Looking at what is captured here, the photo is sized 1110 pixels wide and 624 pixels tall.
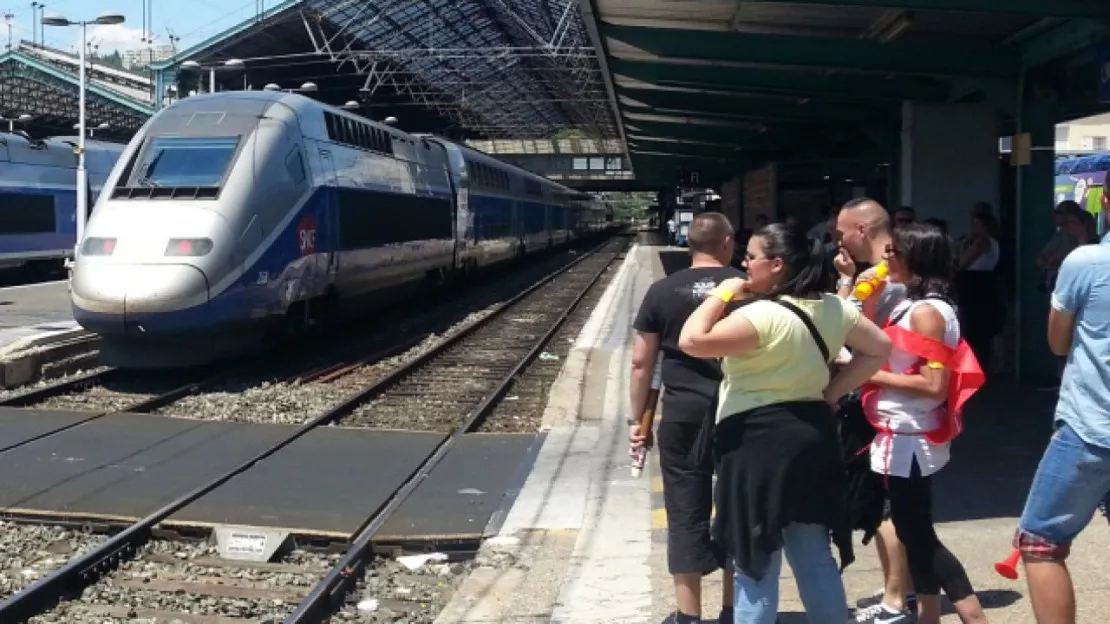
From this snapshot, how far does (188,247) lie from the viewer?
12422 mm

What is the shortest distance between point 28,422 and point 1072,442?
8865mm

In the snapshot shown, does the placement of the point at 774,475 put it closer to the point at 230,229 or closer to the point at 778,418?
the point at 778,418

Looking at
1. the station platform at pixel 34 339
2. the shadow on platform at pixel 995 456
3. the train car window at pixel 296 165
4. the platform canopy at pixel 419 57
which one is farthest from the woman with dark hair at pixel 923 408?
the platform canopy at pixel 419 57

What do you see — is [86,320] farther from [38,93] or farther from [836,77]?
[38,93]

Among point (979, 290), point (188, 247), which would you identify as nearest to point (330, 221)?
point (188, 247)

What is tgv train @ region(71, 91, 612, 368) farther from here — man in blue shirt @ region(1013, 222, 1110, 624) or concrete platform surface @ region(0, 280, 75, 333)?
man in blue shirt @ region(1013, 222, 1110, 624)

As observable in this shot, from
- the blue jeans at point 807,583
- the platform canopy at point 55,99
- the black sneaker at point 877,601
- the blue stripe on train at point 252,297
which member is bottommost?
the black sneaker at point 877,601

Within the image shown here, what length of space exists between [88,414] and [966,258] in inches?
294

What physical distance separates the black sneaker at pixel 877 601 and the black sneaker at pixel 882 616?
0.06 m

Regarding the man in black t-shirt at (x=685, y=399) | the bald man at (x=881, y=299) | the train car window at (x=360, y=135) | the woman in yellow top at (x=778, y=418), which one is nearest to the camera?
the woman in yellow top at (x=778, y=418)

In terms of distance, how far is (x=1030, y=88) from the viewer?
1111 cm

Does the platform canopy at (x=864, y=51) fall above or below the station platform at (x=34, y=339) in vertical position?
above

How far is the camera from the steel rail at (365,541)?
234 inches

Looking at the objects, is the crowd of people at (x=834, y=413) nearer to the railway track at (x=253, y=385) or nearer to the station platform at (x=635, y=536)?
the station platform at (x=635, y=536)
